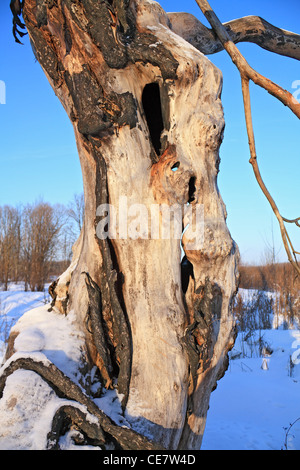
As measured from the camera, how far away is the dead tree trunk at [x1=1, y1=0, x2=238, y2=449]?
1.81 metres

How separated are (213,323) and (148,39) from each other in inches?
58.0

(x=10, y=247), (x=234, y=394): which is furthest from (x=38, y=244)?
(x=234, y=394)

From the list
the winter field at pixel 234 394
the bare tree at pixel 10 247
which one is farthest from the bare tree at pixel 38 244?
the winter field at pixel 234 394

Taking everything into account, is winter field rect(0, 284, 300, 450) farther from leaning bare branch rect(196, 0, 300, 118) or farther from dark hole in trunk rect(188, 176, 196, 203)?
leaning bare branch rect(196, 0, 300, 118)

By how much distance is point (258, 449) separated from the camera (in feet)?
9.07

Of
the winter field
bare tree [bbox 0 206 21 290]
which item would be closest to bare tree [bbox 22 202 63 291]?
bare tree [bbox 0 206 21 290]

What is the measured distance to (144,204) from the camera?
1889 mm

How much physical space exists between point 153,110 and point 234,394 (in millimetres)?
3142

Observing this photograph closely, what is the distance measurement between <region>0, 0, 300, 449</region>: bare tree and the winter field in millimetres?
151

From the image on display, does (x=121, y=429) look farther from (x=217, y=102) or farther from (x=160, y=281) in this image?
(x=217, y=102)

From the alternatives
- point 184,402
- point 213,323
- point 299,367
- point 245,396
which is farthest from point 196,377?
point 299,367

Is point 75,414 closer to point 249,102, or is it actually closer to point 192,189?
point 192,189

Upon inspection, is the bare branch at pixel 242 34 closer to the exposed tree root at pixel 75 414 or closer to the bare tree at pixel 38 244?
the exposed tree root at pixel 75 414

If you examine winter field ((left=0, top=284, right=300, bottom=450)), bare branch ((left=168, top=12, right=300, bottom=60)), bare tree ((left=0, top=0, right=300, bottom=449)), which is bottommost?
winter field ((left=0, top=284, right=300, bottom=450))
